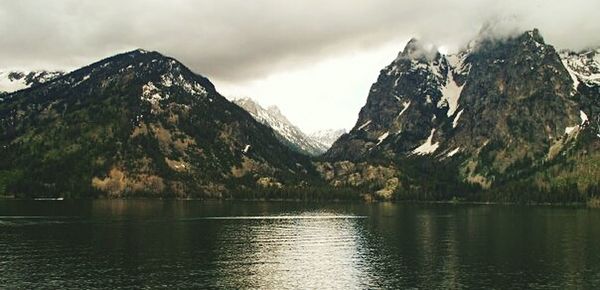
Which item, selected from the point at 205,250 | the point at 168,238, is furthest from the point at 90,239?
the point at 205,250

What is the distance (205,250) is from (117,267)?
33.0 metres

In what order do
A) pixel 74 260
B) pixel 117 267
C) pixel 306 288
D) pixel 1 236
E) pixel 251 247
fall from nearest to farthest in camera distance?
pixel 306 288 < pixel 117 267 < pixel 74 260 < pixel 251 247 < pixel 1 236

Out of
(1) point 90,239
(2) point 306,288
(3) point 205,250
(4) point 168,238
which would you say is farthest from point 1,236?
(2) point 306,288

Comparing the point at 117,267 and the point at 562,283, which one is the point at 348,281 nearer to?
the point at 562,283

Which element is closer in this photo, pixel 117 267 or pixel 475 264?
pixel 117 267

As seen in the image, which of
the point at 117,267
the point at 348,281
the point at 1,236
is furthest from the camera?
the point at 1,236

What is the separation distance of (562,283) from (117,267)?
87468 millimetres

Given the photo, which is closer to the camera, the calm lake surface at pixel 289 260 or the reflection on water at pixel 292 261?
the calm lake surface at pixel 289 260

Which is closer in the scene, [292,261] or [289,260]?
[292,261]

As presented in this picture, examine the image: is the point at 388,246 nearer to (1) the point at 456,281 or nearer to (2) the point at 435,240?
(2) the point at 435,240

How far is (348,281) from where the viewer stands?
4530 inches

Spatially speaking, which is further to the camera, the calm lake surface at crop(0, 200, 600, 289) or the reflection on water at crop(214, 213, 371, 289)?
the reflection on water at crop(214, 213, 371, 289)

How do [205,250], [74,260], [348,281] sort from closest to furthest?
1. [348,281]
2. [74,260]
3. [205,250]

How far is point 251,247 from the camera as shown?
543ft
